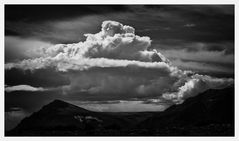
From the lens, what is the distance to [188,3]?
49.4m

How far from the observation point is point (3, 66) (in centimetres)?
4900

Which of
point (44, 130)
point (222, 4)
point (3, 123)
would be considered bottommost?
point (44, 130)

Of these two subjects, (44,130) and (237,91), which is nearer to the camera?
(237,91)

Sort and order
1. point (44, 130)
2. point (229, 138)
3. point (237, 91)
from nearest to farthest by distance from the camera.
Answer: point (229, 138), point (237, 91), point (44, 130)

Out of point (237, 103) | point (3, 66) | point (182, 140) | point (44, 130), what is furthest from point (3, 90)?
point (44, 130)

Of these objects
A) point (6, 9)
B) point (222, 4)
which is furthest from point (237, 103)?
point (6, 9)

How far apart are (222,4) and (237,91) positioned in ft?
43.3

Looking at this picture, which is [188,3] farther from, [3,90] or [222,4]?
[3,90]

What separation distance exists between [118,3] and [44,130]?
7018 cm

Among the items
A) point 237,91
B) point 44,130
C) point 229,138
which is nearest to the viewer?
point 229,138

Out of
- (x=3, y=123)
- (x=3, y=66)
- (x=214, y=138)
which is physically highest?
(x=3, y=66)

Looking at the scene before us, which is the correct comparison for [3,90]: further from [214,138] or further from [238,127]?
[238,127]

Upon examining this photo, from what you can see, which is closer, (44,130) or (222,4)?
(222,4)

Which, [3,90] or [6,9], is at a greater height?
[6,9]
